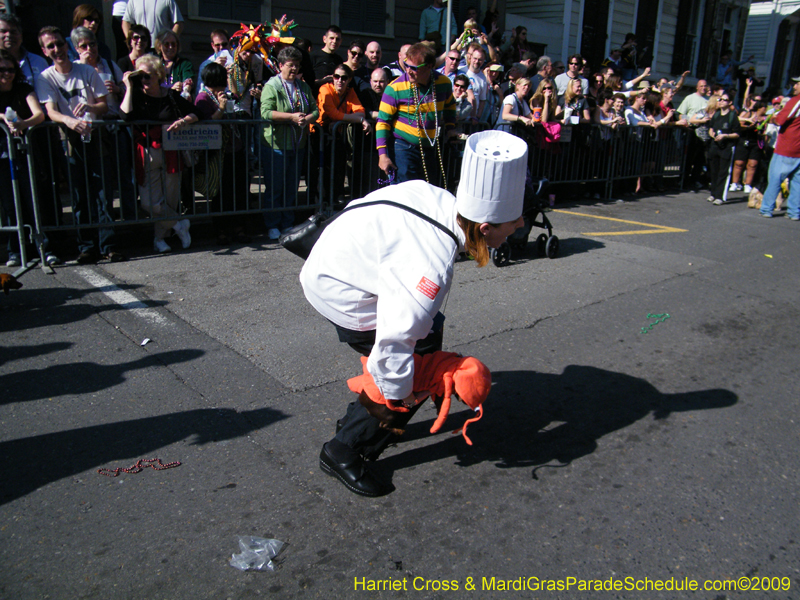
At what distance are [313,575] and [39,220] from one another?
200 inches

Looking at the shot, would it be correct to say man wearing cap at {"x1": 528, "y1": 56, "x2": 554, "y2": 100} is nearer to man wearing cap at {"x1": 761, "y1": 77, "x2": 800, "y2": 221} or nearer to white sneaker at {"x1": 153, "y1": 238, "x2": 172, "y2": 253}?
man wearing cap at {"x1": 761, "y1": 77, "x2": 800, "y2": 221}

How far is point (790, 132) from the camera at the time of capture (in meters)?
10.4

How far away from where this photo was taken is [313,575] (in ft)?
8.53

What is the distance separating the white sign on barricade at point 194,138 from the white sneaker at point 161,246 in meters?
0.99

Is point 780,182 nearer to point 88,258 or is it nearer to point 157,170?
point 157,170

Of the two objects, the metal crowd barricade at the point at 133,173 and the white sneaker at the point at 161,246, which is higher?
the metal crowd barricade at the point at 133,173

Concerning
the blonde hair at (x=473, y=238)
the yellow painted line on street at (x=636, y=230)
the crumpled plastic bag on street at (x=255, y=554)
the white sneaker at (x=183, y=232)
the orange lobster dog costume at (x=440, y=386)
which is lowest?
the crumpled plastic bag on street at (x=255, y=554)

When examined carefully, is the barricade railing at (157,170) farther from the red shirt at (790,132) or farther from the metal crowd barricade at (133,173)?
the red shirt at (790,132)

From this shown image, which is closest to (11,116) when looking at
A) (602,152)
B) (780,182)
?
(602,152)

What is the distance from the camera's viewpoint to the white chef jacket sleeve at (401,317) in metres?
2.44

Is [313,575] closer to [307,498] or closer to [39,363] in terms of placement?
[307,498]

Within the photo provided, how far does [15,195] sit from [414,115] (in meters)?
3.94

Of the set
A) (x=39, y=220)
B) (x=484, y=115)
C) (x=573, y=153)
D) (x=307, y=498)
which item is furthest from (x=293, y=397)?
(x=573, y=153)

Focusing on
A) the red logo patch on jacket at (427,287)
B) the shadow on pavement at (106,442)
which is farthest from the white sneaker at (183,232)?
the red logo patch on jacket at (427,287)
